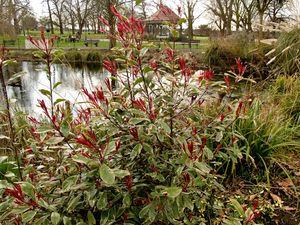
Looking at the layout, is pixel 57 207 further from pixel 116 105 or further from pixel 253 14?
pixel 253 14

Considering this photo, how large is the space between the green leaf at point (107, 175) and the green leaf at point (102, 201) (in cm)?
22

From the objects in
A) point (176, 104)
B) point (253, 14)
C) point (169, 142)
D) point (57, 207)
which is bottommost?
point (57, 207)

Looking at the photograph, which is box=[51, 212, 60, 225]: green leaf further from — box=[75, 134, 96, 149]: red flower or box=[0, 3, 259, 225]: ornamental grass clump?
box=[75, 134, 96, 149]: red flower

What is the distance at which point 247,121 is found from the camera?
2.24 meters

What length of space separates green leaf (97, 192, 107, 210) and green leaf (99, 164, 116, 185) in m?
0.22

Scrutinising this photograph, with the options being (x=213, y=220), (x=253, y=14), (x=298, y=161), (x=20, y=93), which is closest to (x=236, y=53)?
(x=20, y=93)

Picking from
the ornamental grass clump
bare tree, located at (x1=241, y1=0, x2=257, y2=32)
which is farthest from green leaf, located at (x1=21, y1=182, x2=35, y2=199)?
bare tree, located at (x1=241, y1=0, x2=257, y2=32)

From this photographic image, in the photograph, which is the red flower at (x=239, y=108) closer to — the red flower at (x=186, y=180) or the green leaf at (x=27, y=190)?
the red flower at (x=186, y=180)

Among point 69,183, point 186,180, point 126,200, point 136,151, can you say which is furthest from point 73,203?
point 186,180

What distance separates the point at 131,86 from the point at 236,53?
9.12 meters

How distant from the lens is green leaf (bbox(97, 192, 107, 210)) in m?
1.09

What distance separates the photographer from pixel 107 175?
92cm

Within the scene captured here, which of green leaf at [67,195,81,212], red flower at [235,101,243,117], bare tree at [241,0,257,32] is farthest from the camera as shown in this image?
bare tree at [241,0,257,32]

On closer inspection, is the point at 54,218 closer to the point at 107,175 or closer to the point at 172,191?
the point at 107,175
